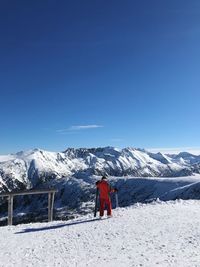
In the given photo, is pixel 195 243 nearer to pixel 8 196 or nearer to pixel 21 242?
pixel 21 242

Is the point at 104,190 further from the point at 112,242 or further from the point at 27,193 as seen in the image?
the point at 112,242

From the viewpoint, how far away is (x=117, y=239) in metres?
16.1

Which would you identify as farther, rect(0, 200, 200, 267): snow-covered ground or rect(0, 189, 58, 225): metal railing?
rect(0, 189, 58, 225): metal railing

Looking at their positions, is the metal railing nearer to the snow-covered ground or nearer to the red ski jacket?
the snow-covered ground

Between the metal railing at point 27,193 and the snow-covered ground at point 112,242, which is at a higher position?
the metal railing at point 27,193

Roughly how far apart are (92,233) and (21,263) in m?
4.53

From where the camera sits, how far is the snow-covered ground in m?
13.3

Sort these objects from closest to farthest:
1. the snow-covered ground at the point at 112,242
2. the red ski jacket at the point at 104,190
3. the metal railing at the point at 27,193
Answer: the snow-covered ground at the point at 112,242, the red ski jacket at the point at 104,190, the metal railing at the point at 27,193

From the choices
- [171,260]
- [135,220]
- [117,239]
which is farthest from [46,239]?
[171,260]

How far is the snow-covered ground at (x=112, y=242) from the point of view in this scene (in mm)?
13297

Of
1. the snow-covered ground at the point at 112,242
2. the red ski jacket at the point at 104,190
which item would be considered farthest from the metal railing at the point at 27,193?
the red ski jacket at the point at 104,190

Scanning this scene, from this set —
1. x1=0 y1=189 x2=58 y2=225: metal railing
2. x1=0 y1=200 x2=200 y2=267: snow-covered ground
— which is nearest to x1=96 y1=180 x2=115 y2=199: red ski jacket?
x1=0 y1=200 x2=200 y2=267: snow-covered ground

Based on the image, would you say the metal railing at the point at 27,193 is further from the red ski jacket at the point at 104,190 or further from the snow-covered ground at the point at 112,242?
the red ski jacket at the point at 104,190

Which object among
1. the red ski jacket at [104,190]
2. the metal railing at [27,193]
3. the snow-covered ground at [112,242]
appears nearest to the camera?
the snow-covered ground at [112,242]
